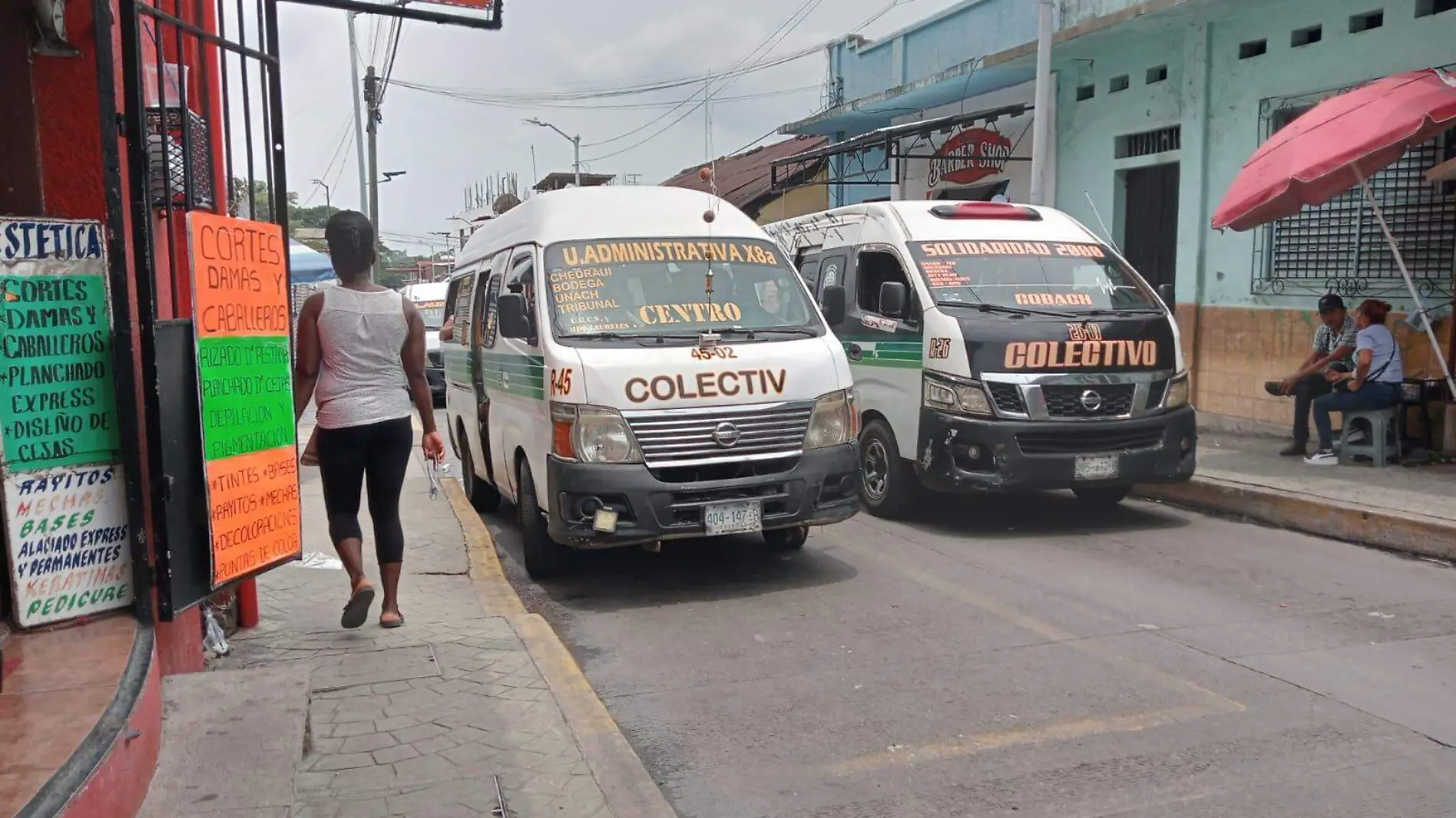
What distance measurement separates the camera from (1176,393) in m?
8.19

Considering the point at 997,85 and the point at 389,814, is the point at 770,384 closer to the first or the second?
the point at 389,814

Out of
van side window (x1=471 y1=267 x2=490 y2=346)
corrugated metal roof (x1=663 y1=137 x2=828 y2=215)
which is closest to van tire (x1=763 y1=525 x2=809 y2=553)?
van side window (x1=471 y1=267 x2=490 y2=346)

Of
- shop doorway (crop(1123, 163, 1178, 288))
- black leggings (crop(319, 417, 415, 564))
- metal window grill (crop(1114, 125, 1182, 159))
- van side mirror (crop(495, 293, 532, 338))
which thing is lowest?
black leggings (crop(319, 417, 415, 564))

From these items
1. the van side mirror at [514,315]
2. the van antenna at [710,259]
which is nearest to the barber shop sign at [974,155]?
the van antenna at [710,259]

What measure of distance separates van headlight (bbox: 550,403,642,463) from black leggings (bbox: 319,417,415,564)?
979 mm

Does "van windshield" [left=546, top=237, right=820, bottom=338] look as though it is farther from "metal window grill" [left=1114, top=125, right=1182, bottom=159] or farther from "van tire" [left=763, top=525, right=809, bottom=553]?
"metal window grill" [left=1114, top=125, right=1182, bottom=159]

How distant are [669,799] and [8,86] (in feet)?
10.6

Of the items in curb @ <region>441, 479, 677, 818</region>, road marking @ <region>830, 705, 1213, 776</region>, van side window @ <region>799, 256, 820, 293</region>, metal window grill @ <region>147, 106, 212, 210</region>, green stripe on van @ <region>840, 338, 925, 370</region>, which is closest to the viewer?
curb @ <region>441, 479, 677, 818</region>

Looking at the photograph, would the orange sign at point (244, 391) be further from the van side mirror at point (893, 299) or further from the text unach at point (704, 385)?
the van side mirror at point (893, 299)

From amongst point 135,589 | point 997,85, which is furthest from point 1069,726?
point 997,85

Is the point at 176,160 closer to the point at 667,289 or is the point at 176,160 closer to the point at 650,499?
the point at 650,499

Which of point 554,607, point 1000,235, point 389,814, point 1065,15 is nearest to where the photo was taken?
point 389,814

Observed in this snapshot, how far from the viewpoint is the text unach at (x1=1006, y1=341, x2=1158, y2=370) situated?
7750 millimetres

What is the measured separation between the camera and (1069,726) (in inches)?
172
